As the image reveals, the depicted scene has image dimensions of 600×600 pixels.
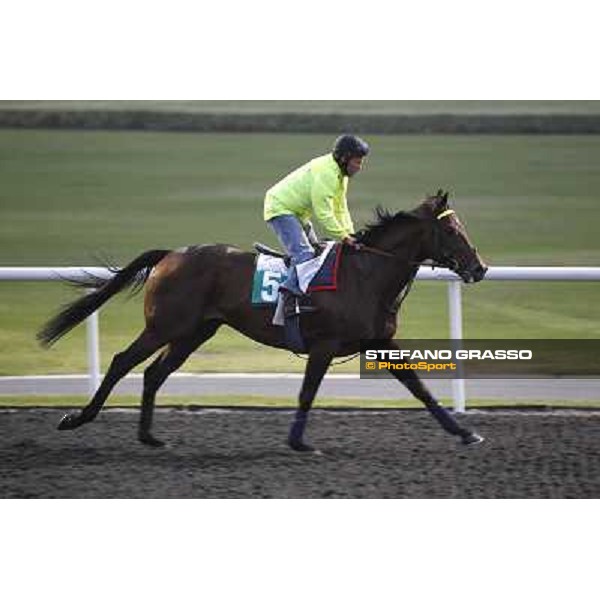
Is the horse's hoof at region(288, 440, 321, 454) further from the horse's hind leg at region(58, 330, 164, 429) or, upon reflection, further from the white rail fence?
the white rail fence

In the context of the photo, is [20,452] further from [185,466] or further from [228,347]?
[228,347]

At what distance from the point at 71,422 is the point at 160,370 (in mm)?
499

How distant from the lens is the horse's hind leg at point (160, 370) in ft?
20.1

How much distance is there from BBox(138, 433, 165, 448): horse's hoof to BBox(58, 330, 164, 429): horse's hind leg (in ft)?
0.82

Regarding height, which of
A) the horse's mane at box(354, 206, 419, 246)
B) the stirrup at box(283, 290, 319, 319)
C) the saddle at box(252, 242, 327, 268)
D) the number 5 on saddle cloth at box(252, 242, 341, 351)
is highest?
the horse's mane at box(354, 206, 419, 246)

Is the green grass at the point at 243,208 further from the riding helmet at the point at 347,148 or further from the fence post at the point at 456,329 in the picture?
the riding helmet at the point at 347,148

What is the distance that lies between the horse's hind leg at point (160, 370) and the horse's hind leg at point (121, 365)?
0.26 feet

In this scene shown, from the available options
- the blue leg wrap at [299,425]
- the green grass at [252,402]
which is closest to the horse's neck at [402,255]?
the blue leg wrap at [299,425]

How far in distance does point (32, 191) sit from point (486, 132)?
313cm

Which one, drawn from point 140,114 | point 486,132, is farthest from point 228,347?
point 486,132

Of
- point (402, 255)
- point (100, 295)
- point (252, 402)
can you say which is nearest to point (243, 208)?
point (252, 402)

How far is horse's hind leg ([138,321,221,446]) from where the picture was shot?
6.12m
